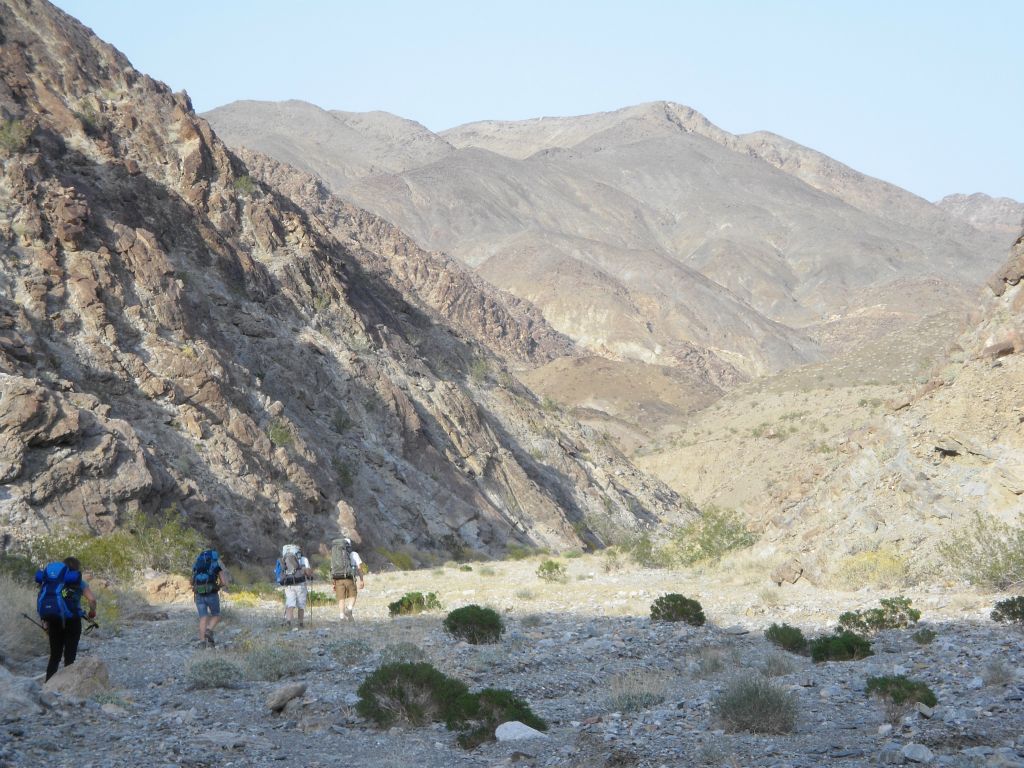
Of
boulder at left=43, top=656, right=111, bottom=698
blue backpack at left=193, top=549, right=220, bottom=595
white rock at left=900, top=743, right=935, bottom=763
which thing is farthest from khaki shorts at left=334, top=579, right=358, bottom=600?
white rock at left=900, top=743, right=935, bottom=763

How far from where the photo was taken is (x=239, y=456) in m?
25.2

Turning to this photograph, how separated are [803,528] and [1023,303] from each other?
615 cm

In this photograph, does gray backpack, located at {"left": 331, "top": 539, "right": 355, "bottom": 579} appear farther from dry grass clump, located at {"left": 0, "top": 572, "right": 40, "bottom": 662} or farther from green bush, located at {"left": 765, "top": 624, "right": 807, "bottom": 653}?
green bush, located at {"left": 765, "top": 624, "right": 807, "bottom": 653}

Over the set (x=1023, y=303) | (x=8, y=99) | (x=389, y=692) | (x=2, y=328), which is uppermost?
(x=8, y=99)

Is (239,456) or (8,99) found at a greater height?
(8,99)

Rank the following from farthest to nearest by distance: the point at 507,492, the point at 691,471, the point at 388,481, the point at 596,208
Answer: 1. the point at 596,208
2. the point at 691,471
3. the point at 507,492
4. the point at 388,481

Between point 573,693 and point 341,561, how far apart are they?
231 inches

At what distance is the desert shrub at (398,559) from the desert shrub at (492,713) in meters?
18.2

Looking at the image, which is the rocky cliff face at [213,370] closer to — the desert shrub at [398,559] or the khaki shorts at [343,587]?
the desert shrub at [398,559]

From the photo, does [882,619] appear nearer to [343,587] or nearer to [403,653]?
[403,653]

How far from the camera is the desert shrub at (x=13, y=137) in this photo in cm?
2723

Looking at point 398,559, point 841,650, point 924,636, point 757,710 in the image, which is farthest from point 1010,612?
point 398,559

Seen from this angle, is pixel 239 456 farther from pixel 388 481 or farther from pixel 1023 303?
pixel 1023 303

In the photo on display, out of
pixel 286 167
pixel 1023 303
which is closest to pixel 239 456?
pixel 1023 303
